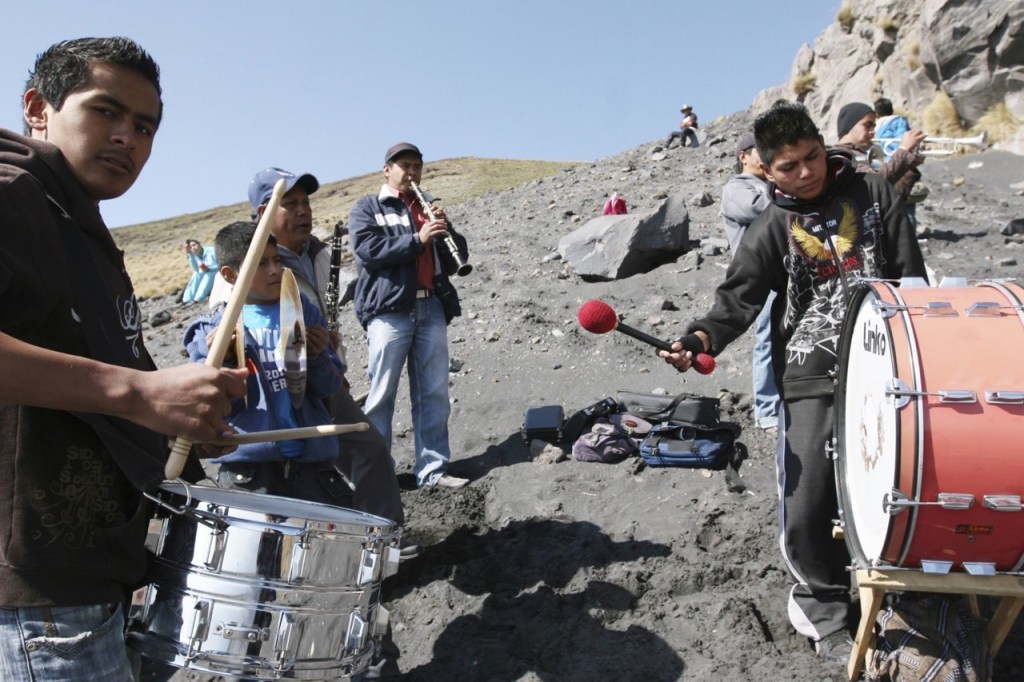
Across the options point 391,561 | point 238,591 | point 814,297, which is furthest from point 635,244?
point 238,591

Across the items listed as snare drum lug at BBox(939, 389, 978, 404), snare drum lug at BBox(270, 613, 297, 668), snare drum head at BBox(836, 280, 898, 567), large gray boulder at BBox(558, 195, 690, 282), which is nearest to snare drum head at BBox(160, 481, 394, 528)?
snare drum lug at BBox(270, 613, 297, 668)

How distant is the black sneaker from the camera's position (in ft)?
11.7

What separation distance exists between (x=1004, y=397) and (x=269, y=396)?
2.75 m

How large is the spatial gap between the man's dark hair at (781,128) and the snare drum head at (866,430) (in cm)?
85

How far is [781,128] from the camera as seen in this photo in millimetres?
3713

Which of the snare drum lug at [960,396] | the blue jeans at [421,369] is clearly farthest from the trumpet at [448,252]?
the snare drum lug at [960,396]

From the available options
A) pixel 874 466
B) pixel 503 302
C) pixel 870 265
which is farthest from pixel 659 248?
pixel 874 466

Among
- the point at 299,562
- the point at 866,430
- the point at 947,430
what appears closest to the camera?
the point at 299,562

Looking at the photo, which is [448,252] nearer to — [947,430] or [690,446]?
[690,446]

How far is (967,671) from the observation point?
10.5 ft

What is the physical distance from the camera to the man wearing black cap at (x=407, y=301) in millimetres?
5770

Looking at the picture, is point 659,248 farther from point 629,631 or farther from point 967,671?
point 967,671

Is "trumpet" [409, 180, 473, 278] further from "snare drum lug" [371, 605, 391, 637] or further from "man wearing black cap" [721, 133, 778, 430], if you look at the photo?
"snare drum lug" [371, 605, 391, 637]

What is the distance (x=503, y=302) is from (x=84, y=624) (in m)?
8.66
